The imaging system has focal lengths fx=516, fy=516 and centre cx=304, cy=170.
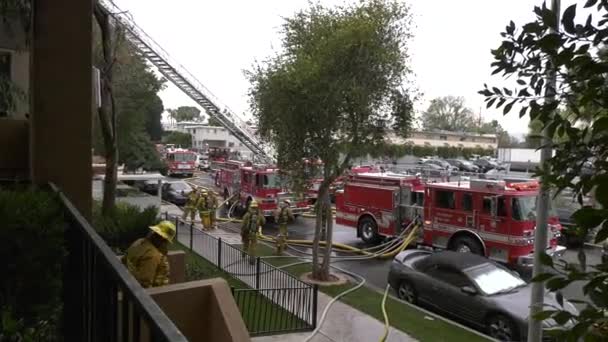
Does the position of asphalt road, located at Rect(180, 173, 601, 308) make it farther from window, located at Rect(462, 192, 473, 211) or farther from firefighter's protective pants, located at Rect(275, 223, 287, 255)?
window, located at Rect(462, 192, 473, 211)

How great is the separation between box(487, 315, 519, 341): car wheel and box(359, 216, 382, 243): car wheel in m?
8.55

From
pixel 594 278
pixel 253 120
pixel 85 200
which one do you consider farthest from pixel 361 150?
pixel 594 278

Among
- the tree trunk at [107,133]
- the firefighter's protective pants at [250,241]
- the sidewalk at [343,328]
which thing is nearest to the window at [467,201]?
the sidewalk at [343,328]

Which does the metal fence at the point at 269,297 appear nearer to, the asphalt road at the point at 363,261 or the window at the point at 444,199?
the asphalt road at the point at 363,261

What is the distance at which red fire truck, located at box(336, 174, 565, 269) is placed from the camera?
13.8m

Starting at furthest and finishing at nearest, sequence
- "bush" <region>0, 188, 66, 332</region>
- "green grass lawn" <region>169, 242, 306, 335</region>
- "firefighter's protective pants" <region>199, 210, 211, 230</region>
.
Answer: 1. "firefighter's protective pants" <region>199, 210, 211, 230</region>
2. "green grass lawn" <region>169, 242, 306, 335</region>
3. "bush" <region>0, 188, 66, 332</region>

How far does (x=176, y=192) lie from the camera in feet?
94.9

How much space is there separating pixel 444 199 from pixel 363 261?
308 centimetres

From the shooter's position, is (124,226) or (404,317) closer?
(124,226)

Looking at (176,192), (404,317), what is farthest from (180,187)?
(404,317)

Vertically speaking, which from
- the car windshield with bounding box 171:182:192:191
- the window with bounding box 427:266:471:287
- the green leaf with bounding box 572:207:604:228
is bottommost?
the window with bounding box 427:266:471:287

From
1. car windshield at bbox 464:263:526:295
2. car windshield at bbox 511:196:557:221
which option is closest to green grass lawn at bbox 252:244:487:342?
car windshield at bbox 464:263:526:295

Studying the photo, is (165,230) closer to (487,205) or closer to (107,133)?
(107,133)

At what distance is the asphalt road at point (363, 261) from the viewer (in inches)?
479
